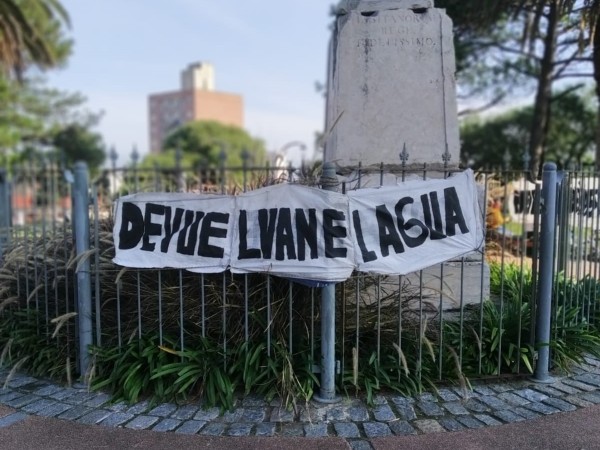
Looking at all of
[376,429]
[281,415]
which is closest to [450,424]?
[376,429]

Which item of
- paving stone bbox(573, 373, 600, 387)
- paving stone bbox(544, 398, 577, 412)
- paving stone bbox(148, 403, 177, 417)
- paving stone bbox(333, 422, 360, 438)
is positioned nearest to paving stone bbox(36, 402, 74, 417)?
paving stone bbox(148, 403, 177, 417)

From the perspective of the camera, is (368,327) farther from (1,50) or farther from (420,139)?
(1,50)

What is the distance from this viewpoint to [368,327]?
4211mm

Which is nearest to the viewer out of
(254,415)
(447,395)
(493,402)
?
(254,415)

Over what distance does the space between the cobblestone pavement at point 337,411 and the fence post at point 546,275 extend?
0.57ft

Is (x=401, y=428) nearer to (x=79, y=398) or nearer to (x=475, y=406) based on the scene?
(x=475, y=406)

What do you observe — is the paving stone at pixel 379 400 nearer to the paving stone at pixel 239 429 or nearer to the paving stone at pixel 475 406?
the paving stone at pixel 475 406

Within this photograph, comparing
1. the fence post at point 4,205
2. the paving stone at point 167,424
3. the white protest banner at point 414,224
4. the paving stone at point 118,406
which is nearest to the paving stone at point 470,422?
the white protest banner at point 414,224

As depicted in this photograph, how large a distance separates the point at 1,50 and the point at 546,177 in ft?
48.6

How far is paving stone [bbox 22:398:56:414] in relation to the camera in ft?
12.0

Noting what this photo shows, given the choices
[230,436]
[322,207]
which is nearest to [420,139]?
[322,207]

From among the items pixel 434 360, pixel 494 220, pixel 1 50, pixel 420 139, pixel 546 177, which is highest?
pixel 1 50

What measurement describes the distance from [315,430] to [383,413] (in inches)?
20.7

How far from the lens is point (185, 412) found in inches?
142
